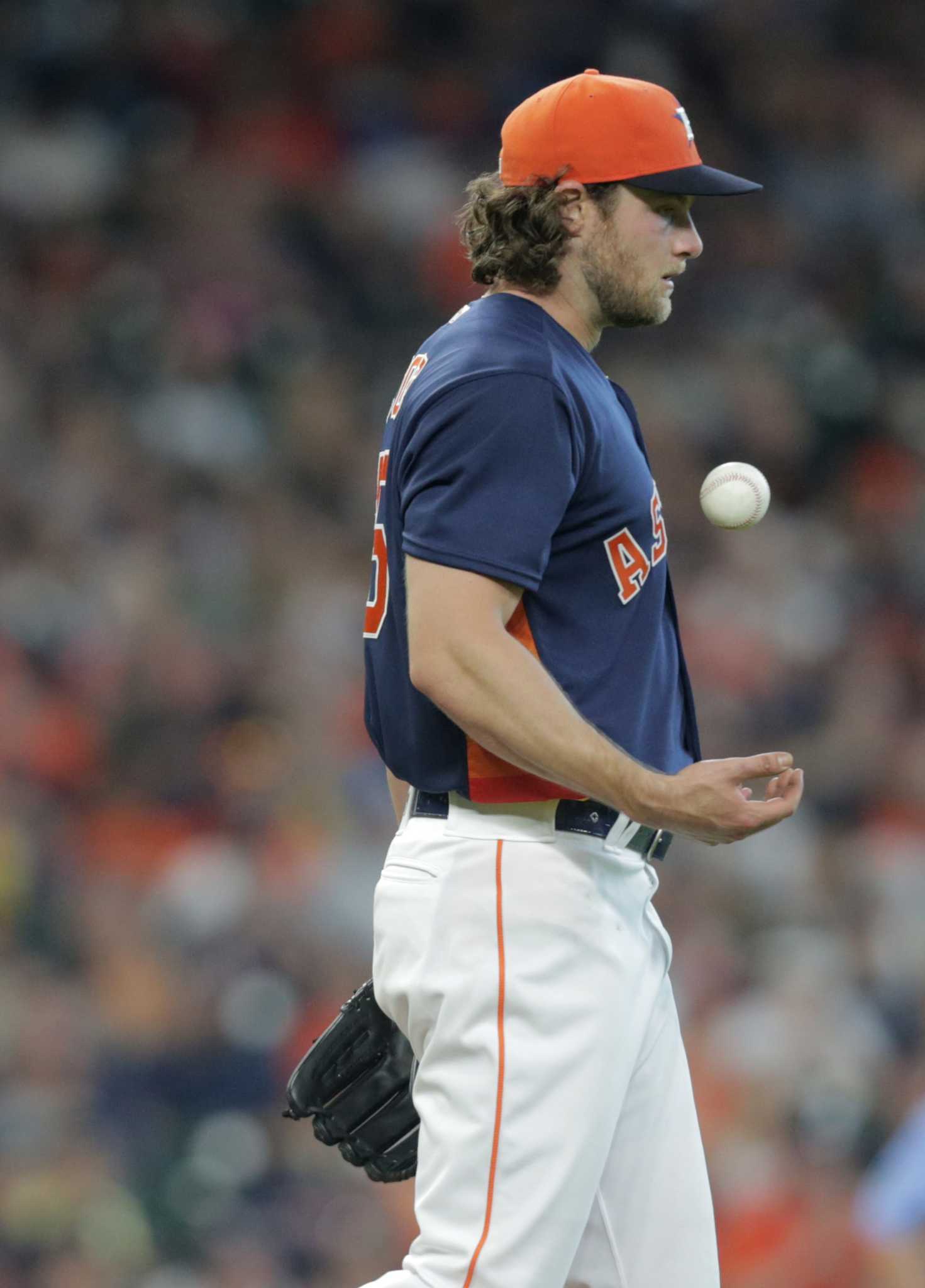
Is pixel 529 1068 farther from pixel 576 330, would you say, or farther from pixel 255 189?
pixel 255 189

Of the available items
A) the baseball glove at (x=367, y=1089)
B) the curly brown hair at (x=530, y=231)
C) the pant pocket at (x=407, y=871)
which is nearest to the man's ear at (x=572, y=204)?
the curly brown hair at (x=530, y=231)

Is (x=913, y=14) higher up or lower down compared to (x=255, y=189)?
higher up

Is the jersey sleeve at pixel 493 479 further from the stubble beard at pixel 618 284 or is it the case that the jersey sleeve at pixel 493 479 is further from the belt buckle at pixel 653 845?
the belt buckle at pixel 653 845

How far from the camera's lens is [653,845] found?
2498mm

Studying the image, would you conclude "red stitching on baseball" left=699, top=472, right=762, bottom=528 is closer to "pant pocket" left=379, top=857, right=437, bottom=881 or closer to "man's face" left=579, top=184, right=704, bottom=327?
"man's face" left=579, top=184, right=704, bottom=327

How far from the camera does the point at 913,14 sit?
29.9ft

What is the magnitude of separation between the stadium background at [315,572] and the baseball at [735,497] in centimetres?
265

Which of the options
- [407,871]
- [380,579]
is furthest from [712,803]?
[380,579]

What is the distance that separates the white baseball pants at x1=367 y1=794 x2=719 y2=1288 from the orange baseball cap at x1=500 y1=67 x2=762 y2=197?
92 centimetres

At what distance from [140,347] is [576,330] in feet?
17.5

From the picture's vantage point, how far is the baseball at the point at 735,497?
2.73 meters

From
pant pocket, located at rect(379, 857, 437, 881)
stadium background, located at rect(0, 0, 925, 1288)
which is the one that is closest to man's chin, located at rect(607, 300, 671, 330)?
pant pocket, located at rect(379, 857, 437, 881)

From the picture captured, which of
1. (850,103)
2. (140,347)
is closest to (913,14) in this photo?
(850,103)

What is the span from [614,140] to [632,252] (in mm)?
160
